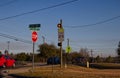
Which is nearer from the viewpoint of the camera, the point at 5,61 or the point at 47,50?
the point at 5,61

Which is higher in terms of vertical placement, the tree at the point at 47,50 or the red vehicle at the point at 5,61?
the tree at the point at 47,50

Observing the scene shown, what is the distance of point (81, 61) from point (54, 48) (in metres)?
18.4

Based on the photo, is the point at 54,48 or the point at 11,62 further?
the point at 54,48

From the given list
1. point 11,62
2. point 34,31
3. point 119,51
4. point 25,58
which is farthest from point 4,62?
point 119,51

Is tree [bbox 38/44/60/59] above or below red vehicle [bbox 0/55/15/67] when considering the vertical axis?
above

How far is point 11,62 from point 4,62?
196cm

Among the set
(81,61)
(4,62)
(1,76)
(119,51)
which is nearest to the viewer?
(1,76)

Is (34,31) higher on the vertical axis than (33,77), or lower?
higher

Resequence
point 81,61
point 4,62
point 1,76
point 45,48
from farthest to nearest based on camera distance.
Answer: point 45,48 < point 81,61 < point 4,62 < point 1,76

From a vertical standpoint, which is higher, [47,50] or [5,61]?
[47,50]

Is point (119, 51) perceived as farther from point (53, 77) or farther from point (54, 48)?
point (53, 77)

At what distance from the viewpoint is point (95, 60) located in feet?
310

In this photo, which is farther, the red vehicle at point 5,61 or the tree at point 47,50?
the tree at point 47,50

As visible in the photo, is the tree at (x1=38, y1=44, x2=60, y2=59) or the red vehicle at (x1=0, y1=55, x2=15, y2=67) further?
the tree at (x1=38, y1=44, x2=60, y2=59)
